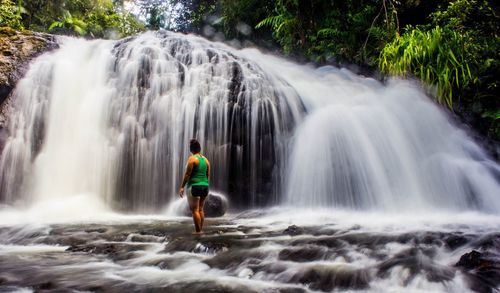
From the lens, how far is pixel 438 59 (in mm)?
9219

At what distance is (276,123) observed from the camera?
388 inches

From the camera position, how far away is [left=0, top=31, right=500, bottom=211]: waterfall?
8422 millimetres

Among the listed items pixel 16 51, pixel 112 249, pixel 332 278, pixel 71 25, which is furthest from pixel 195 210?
pixel 71 25

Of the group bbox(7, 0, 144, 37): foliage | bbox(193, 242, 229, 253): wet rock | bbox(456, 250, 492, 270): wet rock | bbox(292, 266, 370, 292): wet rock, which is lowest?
bbox(292, 266, 370, 292): wet rock

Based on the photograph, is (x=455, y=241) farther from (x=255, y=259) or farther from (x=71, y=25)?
(x=71, y=25)

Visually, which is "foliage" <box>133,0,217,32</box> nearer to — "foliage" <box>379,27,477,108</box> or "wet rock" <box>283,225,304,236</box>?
"foliage" <box>379,27,477,108</box>

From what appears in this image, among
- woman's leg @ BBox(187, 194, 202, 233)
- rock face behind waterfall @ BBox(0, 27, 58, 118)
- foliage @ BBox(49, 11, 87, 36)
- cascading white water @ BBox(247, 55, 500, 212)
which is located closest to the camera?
woman's leg @ BBox(187, 194, 202, 233)

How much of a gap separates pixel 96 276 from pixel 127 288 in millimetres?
527

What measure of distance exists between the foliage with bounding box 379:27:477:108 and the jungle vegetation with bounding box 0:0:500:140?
0.8 inches

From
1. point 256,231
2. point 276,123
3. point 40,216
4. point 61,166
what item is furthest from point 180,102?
point 256,231

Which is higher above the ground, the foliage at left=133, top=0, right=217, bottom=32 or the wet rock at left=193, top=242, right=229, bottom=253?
the foliage at left=133, top=0, right=217, bottom=32

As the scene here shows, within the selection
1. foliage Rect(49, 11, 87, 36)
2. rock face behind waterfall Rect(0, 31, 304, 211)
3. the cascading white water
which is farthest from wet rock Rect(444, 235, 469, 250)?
foliage Rect(49, 11, 87, 36)

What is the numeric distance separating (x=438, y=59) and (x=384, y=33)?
2135 millimetres

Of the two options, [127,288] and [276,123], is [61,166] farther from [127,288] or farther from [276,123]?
[127,288]
